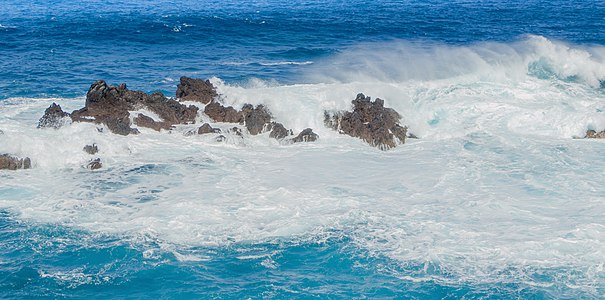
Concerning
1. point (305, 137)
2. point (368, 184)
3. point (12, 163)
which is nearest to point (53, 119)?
point (12, 163)

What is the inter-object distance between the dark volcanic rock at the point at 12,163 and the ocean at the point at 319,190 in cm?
32

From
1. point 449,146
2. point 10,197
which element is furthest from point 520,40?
point 10,197

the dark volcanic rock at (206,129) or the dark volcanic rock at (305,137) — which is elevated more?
the dark volcanic rock at (206,129)

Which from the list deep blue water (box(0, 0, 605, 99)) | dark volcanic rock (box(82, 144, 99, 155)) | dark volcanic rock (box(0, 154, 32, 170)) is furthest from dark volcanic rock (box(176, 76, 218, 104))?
dark volcanic rock (box(0, 154, 32, 170))

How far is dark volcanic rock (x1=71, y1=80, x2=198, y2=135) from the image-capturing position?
1048 inches

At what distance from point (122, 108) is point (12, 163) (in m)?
5.91

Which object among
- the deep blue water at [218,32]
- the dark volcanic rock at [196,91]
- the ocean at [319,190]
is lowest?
the ocean at [319,190]

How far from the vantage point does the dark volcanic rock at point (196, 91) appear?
3016 centimetres

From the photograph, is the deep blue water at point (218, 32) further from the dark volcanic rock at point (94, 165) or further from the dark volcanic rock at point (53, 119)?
the dark volcanic rock at point (94, 165)

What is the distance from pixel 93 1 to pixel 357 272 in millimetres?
78023

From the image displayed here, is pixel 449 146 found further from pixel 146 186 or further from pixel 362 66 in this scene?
pixel 362 66

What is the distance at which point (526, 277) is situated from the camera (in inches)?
626

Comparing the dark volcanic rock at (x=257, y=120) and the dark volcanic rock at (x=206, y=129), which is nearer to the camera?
the dark volcanic rock at (x=206, y=129)

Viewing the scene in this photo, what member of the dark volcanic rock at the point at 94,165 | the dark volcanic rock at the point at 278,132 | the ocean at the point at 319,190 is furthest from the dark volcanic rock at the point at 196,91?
the dark volcanic rock at the point at 94,165
